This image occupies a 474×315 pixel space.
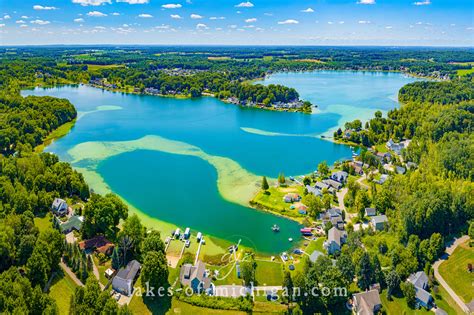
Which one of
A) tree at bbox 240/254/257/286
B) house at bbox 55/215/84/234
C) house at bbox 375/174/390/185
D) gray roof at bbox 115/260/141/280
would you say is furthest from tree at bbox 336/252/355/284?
house at bbox 55/215/84/234

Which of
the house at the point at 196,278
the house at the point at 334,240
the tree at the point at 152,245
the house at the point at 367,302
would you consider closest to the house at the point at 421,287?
the house at the point at 367,302

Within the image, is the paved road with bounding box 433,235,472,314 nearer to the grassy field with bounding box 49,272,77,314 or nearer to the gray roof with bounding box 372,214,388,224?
the gray roof with bounding box 372,214,388,224

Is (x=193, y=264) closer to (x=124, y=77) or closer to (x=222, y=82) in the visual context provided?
(x=222, y=82)

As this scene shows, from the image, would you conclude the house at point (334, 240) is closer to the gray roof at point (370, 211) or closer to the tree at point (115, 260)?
the gray roof at point (370, 211)

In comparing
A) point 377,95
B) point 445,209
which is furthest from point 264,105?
point 445,209

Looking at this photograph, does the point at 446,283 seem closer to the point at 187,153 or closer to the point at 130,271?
the point at 130,271

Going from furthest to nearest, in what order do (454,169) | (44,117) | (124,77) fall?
(124,77)
(44,117)
(454,169)

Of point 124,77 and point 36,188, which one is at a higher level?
point 124,77

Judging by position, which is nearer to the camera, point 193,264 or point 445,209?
point 193,264
